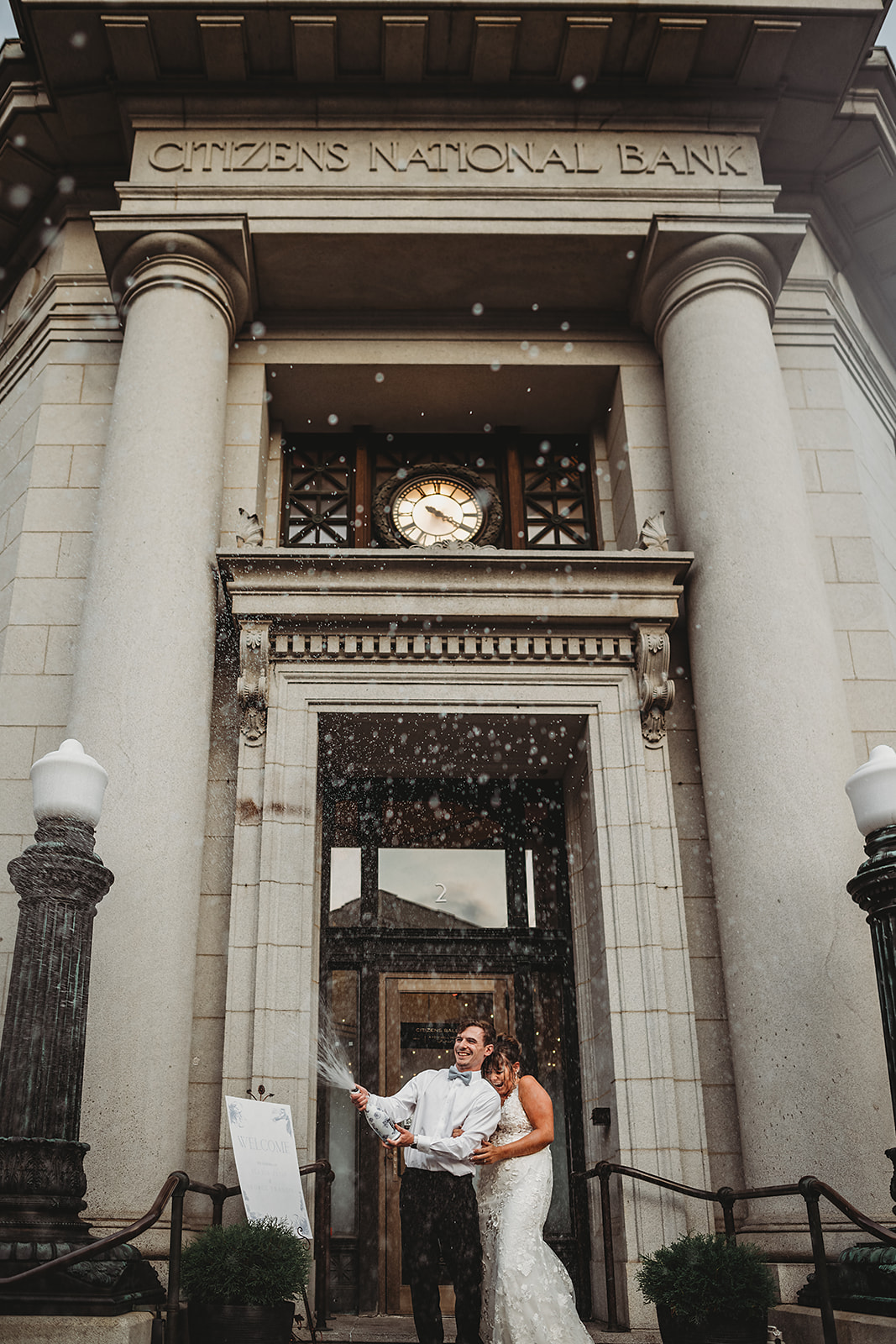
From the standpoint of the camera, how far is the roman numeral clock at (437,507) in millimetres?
11555

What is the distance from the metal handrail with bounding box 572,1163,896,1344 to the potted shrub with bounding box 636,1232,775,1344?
13.7 inches

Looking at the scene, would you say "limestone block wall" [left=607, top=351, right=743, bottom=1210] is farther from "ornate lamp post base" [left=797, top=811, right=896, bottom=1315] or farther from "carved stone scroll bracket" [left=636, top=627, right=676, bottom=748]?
"ornate lamp post base" [left=797, top=811, right=896, bottom=1315]

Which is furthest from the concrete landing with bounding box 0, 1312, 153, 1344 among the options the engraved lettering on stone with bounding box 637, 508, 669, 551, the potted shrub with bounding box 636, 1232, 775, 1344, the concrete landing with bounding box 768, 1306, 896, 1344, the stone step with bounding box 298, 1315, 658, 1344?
the engraved lettering on stone with bounding box 637, 508, 669, 551

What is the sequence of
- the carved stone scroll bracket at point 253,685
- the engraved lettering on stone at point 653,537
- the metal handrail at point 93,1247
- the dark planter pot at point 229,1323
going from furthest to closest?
the engraved lettering on stone at point 653,537
the carved stone scroll bracket at point 253,685
the dark planter pot at point 229,1323
the metal handrail at point 93,1247

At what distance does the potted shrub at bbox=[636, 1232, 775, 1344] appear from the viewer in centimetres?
679

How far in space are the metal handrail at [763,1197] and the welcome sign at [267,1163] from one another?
2.26m

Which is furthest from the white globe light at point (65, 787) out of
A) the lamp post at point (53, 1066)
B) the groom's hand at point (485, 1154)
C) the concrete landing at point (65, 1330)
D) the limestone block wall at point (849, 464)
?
the limestone block wall at point (849, 464)

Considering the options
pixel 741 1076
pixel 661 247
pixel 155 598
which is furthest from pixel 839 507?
pixel 155 598

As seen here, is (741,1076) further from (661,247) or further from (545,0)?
(545,0)

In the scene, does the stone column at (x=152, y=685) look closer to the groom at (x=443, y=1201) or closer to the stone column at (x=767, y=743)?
the groom at (x=443, y=1201)

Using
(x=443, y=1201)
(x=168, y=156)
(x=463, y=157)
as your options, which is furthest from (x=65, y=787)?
(x=463, y=157)

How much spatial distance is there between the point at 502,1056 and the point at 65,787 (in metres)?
3.21

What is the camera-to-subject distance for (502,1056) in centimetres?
784

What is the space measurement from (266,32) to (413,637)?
18.6 ft
